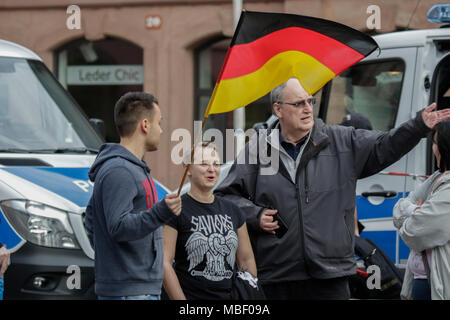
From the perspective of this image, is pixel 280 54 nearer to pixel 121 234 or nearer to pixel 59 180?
pixel 121 234

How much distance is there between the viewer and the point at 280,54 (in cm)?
412

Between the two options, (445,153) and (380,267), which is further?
(380,267)

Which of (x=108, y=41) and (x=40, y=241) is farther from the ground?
(x=108, y=41)

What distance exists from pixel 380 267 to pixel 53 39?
38.6 feet

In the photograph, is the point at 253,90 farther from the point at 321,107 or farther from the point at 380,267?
the point at 321,107

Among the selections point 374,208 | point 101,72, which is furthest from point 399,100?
point 101,72

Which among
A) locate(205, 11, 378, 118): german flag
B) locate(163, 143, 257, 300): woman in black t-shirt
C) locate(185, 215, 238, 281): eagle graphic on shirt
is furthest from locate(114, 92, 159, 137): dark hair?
locate(185, 215, 238, 281): eagle graphic on shirt

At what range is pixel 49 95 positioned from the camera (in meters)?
6.61

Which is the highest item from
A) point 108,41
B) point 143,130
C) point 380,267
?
point 108,41

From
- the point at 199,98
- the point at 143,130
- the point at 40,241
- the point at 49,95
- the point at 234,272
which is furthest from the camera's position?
the point at 199,98

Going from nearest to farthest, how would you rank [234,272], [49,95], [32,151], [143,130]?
[143,130] < [234,272] < [32,151] < [49,95]

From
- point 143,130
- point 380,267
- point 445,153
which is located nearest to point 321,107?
point 380,267

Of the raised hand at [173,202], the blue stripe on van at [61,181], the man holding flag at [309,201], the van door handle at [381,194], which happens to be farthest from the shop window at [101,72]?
the raised hand at [173,202]

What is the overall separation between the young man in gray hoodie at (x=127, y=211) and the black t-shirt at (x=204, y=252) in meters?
0.29
